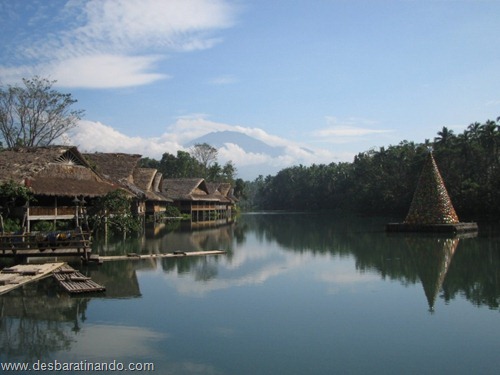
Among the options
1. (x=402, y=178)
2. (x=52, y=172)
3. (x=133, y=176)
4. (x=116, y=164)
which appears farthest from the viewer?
(x=402, y=178)

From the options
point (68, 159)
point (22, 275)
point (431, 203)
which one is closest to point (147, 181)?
point (68, 159)

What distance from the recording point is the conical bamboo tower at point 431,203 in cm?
2823

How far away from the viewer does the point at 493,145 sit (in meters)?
45.2

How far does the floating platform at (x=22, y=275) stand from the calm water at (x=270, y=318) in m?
0.27

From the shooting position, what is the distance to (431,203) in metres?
28.5

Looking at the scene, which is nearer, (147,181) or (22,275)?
(22,275)

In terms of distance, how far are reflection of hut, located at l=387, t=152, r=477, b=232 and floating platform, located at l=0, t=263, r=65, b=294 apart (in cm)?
2029

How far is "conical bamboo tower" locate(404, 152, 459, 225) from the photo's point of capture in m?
28.2

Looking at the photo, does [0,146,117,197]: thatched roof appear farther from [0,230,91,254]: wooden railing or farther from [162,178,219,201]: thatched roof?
[162,178,219,201]: thatched roof

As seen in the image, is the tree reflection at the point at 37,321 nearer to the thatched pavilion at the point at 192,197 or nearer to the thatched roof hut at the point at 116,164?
the thatched roof hut at the point at 116,164

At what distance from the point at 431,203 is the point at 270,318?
2130cm

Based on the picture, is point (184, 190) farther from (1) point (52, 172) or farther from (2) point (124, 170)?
(1) point (52, 172)

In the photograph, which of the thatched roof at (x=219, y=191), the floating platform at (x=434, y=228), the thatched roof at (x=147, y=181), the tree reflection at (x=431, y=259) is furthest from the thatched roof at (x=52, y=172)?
the thatched roof at (x=219, y=191)

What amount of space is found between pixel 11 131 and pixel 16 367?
103 feet
